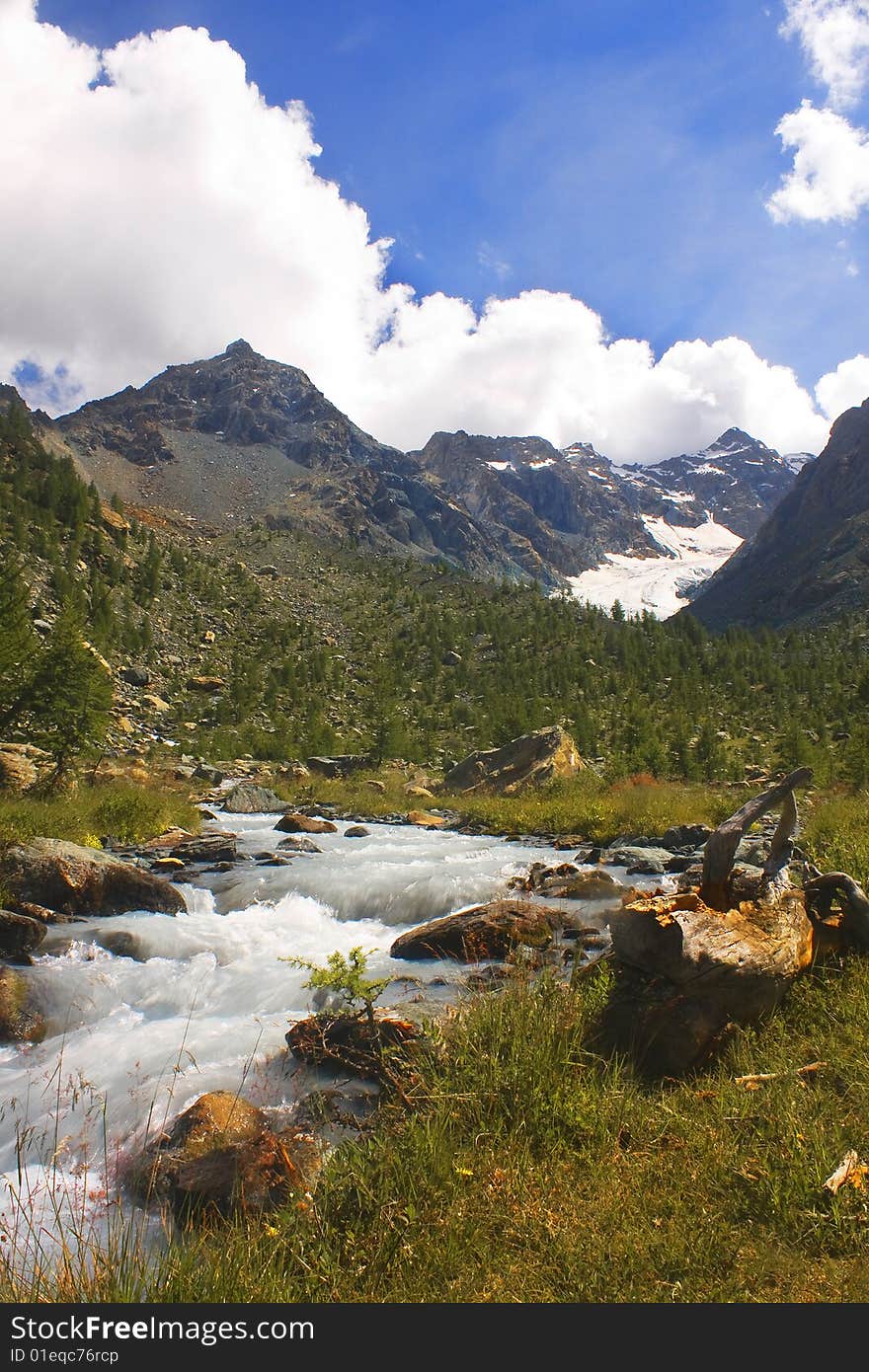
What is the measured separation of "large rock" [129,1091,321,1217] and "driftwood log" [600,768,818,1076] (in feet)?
8.46

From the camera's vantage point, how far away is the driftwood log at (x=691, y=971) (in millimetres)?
5352

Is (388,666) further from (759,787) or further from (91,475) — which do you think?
(91,475)

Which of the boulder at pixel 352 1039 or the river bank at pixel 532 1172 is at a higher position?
the river bank at pixel 532 1172

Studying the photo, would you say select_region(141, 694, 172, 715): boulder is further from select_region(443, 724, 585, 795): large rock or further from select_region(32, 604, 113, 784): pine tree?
select_region(32, 604, 113, 784): pine tree

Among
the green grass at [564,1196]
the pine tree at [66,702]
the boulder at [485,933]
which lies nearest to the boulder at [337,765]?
the pine tree at [66,702]

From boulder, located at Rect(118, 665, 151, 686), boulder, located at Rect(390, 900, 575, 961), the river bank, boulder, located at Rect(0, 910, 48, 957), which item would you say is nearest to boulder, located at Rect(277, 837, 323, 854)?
boulder, located at Rect(390, 900, 575, 961)

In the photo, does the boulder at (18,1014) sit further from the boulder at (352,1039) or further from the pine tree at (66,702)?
the pine tree at (66,702)

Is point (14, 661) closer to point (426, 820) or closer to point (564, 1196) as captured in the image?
point (426, 820)

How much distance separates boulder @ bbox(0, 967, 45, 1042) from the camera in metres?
7.47

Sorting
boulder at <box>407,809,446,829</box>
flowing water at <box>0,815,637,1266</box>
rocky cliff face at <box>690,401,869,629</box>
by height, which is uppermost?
rocky cliff face at <box>690,401,869,629</box>

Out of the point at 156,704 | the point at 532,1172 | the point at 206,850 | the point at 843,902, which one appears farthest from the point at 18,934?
the point at 156,704

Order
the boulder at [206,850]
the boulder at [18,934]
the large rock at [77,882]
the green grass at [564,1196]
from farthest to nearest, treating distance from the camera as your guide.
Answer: the boulder at [206,850]
the large rock at [77,882]
the boulder at [18,934]
the green grass at [564,1196]

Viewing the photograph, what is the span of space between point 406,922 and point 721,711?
5085 cm

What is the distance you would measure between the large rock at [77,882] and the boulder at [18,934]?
146cm
